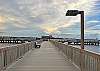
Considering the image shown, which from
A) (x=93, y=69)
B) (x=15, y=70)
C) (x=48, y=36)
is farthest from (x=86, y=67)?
(x=48, y=36)

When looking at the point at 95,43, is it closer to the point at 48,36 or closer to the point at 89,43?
the point at 89,43

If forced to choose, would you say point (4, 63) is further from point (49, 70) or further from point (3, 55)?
point (49, 70)

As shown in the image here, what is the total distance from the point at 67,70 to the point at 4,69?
3.39 m

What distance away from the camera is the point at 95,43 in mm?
152625

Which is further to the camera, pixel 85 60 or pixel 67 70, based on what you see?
pixel 67 70

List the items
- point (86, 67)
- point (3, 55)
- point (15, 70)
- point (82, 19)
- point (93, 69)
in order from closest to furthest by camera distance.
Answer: point (93, 69), point (86, 67), point (3, 55), point (15, 70), point (82, 19)

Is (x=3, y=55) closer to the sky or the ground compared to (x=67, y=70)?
closer to the sky

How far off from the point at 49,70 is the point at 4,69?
8.05ft

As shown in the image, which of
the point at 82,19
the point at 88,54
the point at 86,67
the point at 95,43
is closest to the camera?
the point at 88,54

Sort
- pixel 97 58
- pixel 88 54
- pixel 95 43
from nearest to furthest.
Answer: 1. pixel 97 58
2. pixel 88 54
3. pixel 95 43

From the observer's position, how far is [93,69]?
10688 millimetres

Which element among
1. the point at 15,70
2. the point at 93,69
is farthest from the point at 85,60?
the point at 15,70

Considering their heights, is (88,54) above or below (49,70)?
above

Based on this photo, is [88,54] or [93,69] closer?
[93,69]
